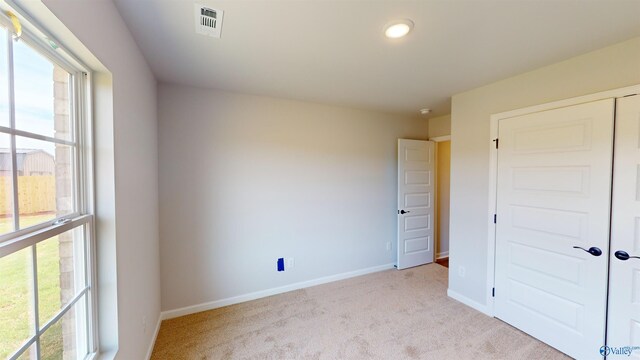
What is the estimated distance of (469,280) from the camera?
2.74m

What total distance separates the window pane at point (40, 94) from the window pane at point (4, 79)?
4 centimetres

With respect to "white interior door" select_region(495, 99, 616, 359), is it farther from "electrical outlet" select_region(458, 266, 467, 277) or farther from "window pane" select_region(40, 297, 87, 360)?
"window pane" select_region(40, 297, 87, 360)

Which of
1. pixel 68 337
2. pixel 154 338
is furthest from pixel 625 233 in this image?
pixel 154 338

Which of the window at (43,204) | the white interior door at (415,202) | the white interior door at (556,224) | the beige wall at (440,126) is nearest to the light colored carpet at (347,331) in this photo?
the white interior door at (556,224)

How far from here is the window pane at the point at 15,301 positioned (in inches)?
30.1

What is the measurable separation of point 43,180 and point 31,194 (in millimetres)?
94

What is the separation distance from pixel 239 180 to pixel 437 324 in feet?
8.27

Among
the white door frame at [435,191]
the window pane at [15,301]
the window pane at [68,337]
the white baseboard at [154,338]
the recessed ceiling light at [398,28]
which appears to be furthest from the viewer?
the white door frame at [435,191]

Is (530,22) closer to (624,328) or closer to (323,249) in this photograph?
(624,328)

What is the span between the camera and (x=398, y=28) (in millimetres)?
1541

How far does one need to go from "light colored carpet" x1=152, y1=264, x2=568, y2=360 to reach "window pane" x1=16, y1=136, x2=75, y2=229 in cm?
158

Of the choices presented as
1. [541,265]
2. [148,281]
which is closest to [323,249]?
[148,281]

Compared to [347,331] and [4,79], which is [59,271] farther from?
[347,331]

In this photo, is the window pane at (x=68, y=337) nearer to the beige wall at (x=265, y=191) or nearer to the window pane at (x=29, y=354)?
the window pane at (x=29, y=354)
